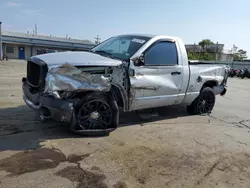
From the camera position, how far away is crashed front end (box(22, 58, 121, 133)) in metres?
4.38

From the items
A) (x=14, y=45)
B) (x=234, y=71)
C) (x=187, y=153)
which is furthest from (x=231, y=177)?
(x=14, y=45)

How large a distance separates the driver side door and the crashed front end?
0.84 metres

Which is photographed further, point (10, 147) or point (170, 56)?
point (170, 56)

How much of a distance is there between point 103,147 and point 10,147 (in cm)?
152

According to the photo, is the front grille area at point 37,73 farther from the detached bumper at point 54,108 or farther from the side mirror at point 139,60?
the side mirror at point 139,60

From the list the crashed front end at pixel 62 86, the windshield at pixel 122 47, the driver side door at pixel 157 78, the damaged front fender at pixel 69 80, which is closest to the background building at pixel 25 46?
the windshield at pixel 122 47

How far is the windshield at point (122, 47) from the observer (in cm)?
550

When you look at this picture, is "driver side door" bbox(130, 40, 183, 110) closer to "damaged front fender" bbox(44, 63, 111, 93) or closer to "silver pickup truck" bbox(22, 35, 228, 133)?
"silver pickup truck" bbox(22, 35, 228, 133)

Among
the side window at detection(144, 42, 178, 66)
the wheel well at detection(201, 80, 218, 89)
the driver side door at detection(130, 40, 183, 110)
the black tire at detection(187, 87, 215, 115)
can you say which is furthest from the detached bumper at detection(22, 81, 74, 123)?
the wheel well at detection(201, 80, 218, 89)

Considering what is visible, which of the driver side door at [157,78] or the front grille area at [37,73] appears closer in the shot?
the front grille area at [37,73]

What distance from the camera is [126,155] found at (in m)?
4.26

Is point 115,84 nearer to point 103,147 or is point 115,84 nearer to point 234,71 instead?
point 103,147

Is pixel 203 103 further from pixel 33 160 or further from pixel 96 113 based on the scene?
pixel 33 160

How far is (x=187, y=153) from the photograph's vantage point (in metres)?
4.54
